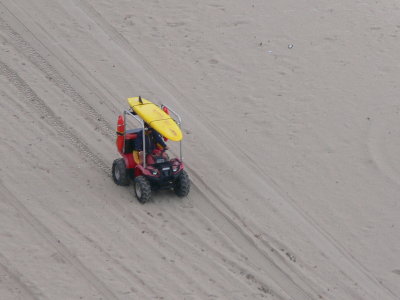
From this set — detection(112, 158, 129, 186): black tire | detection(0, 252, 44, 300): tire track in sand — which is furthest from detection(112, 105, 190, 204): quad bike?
detection(0, 252, 44, 300): tire track in sand

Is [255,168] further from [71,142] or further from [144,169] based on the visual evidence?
[71,142]

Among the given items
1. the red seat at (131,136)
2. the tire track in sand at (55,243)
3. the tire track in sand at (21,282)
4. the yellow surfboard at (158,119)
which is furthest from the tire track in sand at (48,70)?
the tire track in sand at (21,282)

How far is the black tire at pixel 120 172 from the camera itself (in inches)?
562

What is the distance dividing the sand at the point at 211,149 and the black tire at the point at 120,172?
8.8 inches

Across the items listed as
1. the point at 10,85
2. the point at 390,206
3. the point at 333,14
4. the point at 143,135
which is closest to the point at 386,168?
the point at 390,206

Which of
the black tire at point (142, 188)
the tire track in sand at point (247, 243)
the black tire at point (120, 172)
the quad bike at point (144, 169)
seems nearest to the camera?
the tire track in sand at point (247, 243)

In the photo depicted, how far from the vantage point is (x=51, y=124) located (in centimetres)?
1612

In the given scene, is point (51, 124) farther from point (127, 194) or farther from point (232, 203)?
point (232, 203)

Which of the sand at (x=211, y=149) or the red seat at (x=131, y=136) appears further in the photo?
the red seat at (x=131, y=136)

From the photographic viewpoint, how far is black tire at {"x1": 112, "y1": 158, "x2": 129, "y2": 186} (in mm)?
14273

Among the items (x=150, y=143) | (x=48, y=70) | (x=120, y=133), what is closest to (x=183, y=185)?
(x=150, y=143)

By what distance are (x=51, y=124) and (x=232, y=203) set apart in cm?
445

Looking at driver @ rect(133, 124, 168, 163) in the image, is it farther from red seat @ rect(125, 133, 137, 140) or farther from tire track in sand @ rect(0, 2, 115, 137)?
tire track in sand @ rect(0, 2, 115, 137)

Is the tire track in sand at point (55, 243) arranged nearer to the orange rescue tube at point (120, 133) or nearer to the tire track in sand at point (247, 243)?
the orange rescue tube at point (120, 133)
